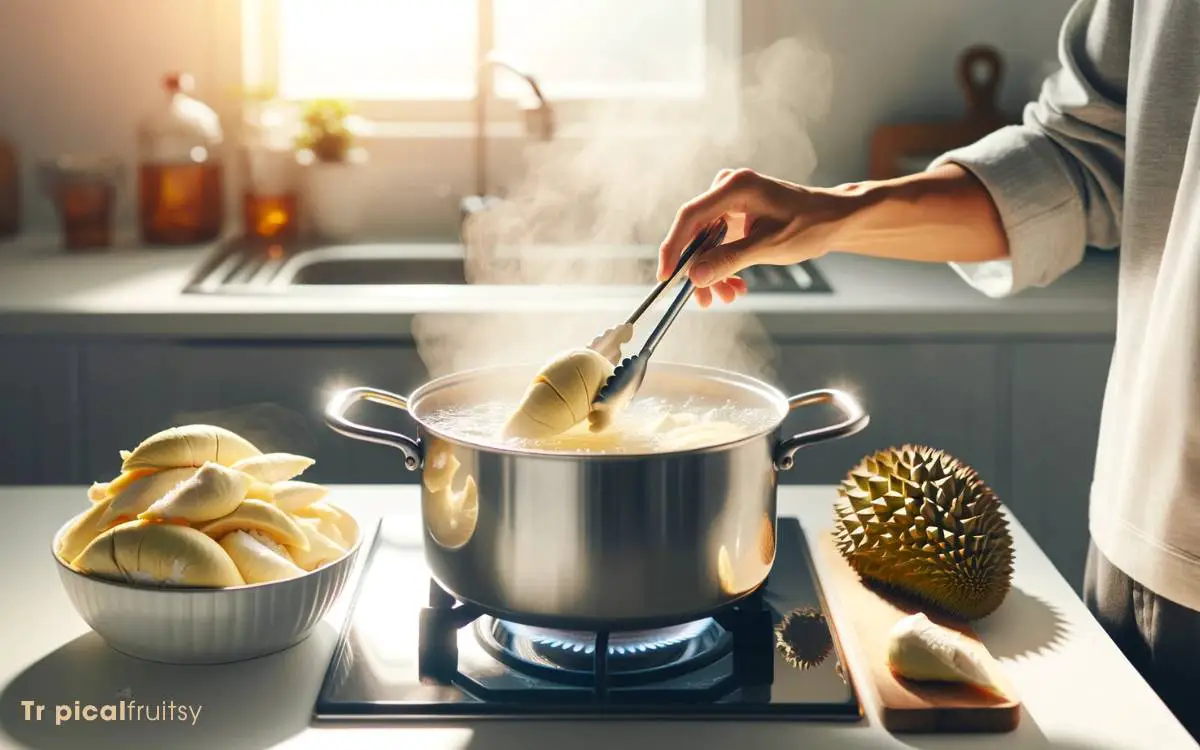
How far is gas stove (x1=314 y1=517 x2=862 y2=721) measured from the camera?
82 cm

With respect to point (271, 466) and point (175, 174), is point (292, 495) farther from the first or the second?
point (175, 174)

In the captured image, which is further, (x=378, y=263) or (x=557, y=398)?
(x=378, y=263)

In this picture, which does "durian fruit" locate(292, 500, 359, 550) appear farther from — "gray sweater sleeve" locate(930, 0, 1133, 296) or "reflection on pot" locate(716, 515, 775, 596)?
"gray sweater sleeve" locate(930, 0, 1133, 296)

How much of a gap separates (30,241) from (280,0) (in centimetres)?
68

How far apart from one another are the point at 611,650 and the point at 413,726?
0.16 metres

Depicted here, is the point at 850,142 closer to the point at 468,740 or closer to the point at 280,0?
the point at 280,0

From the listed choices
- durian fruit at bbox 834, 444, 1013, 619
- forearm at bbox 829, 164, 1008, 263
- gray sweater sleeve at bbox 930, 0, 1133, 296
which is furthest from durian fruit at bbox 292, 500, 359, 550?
gray sweater sleeve at bbox 930, 0, 1133, 296

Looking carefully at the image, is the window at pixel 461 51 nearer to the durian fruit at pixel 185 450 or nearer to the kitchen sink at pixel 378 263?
the kitchen sink at pixel 378 263

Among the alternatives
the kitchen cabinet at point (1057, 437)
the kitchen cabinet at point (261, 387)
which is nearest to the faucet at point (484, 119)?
the kitchen cabinet at point (261, 387)

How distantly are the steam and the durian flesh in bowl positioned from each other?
4.91 feet

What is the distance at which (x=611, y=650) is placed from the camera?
2.98ft

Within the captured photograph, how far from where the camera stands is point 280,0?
8.77 feet

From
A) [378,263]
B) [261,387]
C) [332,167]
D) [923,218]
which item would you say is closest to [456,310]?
[261,387]

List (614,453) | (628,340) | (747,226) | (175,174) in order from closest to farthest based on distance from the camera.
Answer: (614,453), (628,340), (747,226), (175,174)
